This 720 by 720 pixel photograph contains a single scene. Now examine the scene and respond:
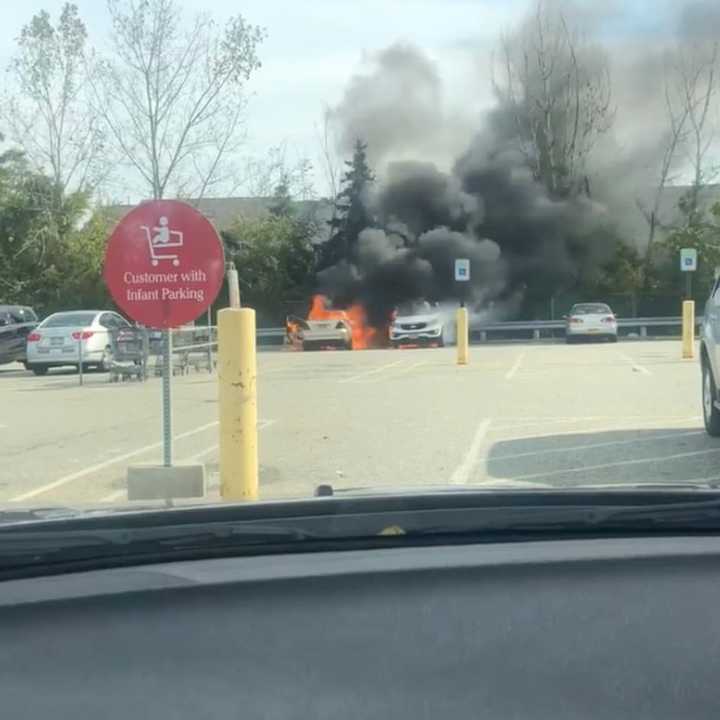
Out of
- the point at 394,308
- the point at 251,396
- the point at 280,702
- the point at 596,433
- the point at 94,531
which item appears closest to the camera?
the point at 280,702

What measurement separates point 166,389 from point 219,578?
5.73m

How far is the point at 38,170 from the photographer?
40938mm

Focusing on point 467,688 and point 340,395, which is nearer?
point 467,688

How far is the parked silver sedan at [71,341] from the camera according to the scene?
2150 cm

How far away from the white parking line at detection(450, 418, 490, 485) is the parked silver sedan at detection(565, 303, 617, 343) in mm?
23002

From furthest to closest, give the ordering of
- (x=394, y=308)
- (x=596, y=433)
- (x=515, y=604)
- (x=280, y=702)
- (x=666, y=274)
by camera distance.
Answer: (x=666, y=274) → (x=394, y=308) → (x=596, y=433) → (x=515, y=604) → (x=280, y=702)

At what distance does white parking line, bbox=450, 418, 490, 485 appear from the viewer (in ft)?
26.9

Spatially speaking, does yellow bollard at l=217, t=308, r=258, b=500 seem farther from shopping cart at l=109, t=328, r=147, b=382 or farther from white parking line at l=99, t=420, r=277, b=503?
A: shopping cart at l=109, t=328, r=147, b=382

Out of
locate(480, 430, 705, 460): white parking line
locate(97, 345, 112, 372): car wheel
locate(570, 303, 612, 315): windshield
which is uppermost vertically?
locate(570, 303, 612, 315): windshield

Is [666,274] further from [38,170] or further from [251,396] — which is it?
[251,396]

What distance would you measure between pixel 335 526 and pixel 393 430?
8967mm

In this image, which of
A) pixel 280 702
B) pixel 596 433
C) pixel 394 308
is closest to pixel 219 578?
pixel 280 702

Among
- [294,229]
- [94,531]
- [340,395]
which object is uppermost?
[294,229]

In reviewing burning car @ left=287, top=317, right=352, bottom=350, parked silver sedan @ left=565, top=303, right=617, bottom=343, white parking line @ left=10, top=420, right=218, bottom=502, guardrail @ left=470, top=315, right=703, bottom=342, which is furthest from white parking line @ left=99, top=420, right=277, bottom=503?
guardrail @ left=470, top=315, right=703, bottom=342
